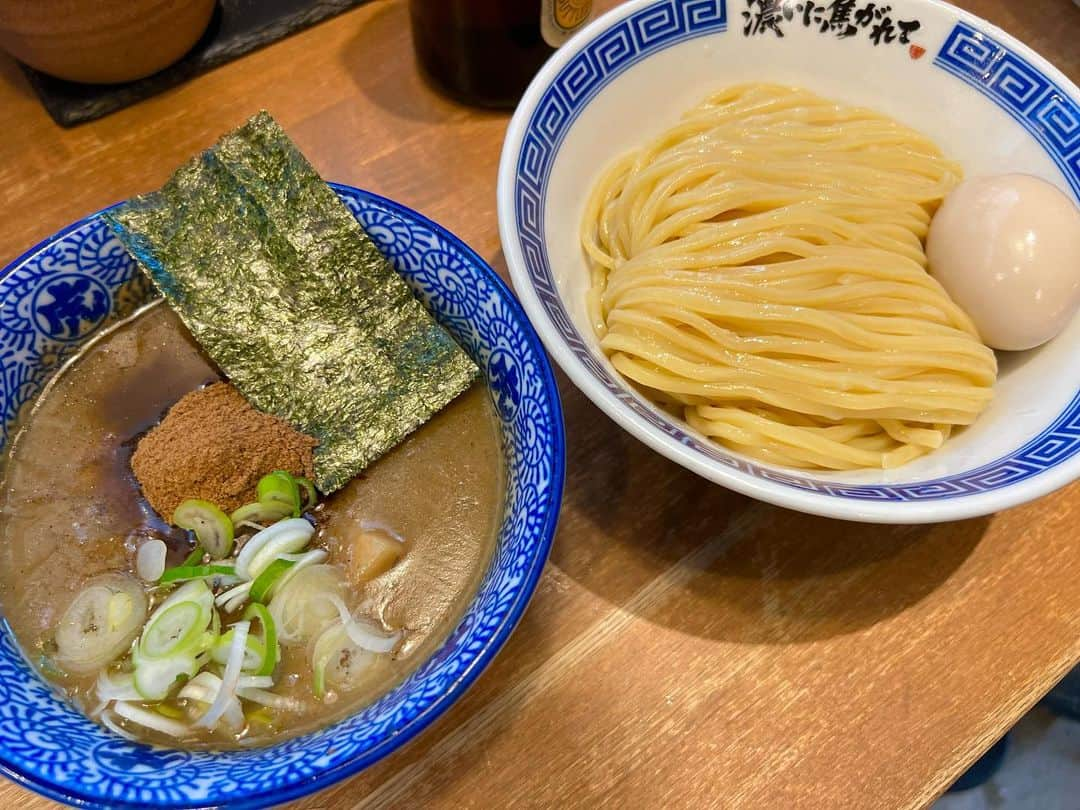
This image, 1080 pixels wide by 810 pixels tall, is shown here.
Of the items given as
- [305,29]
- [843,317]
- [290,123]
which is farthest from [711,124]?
[305,29]

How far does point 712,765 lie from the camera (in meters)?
1.15

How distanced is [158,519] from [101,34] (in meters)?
1.08

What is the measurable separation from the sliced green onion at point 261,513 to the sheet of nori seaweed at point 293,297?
0.10 metres

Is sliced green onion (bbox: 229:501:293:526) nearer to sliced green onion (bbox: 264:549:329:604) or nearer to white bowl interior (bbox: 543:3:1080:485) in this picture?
sliced green onion (bbox: 264:549:329:604)

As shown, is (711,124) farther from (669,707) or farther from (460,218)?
(669,707)

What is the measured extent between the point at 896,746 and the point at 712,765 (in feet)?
0.90

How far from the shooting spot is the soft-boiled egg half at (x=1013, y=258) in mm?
1225

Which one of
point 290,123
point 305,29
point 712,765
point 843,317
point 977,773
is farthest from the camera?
point 977,773

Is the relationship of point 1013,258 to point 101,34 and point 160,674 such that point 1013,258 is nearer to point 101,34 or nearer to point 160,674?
point 160,674

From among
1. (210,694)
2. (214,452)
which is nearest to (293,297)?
(214,452)

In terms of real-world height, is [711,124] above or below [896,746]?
above

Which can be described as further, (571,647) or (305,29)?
(305,29)

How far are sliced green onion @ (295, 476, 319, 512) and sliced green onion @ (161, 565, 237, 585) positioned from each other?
0.15 meters

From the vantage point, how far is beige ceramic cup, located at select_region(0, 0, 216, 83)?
61.4 inches
